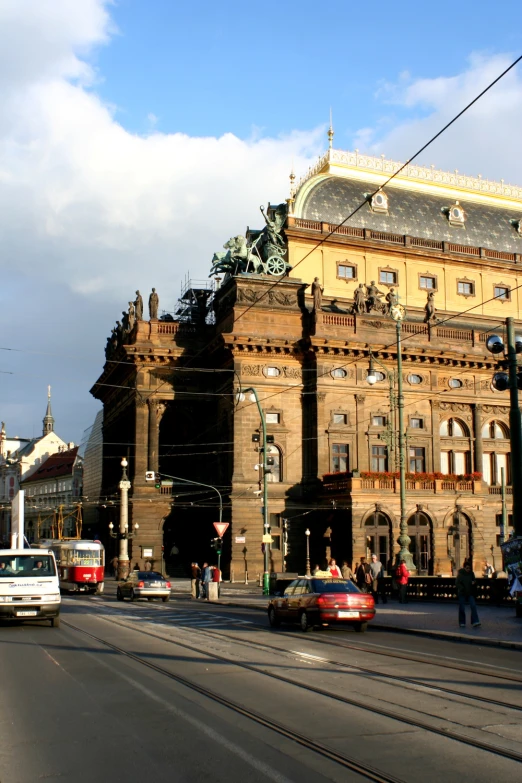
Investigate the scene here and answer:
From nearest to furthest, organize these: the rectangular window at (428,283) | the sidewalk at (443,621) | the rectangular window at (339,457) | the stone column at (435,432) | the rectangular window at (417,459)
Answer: the sidewalk at (443,621)
the rectangular window at (339,457)
the rectangular window at (417,459)
the stone column at (435,432)
the rectangular window at (428,283)

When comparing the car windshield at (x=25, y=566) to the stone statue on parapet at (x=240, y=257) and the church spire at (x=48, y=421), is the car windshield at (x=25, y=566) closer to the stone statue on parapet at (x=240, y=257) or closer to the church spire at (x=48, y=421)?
the stone statue on parapet at (x=240, y=257)

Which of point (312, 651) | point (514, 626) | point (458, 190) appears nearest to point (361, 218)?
point (458, 190)

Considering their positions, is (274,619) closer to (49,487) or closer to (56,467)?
(56,467)

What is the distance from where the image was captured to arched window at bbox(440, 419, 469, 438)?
200ft

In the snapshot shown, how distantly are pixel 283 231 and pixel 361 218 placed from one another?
23.3 ft

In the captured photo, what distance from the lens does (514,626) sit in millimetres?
22938

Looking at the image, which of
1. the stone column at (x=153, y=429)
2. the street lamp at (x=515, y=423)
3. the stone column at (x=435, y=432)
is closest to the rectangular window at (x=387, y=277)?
the stone column at (x=435, y=432)

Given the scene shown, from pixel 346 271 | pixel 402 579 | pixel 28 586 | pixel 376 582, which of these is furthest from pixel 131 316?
pixel 28 586

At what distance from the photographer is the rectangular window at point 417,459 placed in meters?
58.3

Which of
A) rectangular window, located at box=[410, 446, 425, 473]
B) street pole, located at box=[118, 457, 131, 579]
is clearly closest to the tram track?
street pole, located at box=[118, 457, 131, 579]

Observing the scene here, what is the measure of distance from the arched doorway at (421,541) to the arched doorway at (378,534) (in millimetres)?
1816

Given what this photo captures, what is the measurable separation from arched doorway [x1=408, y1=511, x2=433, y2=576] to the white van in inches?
1290

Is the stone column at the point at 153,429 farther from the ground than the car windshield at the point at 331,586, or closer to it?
farther from the ground

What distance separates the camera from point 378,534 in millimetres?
51250
